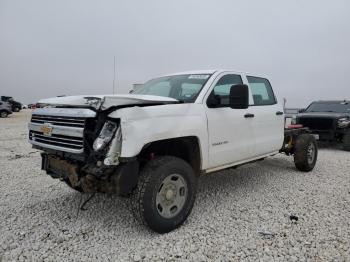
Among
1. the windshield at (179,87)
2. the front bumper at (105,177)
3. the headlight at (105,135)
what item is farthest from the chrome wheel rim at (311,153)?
the headlight at (105,135)

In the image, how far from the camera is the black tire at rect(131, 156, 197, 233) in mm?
3117

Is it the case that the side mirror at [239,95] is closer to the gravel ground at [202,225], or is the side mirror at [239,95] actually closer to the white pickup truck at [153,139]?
the white pickup truck at [153,139]

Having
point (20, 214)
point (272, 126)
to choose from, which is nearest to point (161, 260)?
point (20, 214)

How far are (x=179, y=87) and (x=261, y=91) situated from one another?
172 centimetres

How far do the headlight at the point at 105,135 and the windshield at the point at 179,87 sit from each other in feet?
3.92

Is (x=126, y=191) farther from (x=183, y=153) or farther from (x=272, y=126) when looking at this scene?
(x=272, y=126)

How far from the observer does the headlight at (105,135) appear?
2.95 meters

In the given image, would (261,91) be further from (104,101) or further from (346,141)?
(346,141)

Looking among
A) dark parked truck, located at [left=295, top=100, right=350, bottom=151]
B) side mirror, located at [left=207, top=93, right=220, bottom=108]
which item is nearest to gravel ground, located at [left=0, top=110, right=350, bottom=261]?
side mirror, located at [left=207, top=93, right=220, bottom=108]

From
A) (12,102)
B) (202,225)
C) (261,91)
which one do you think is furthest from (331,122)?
(12,102)

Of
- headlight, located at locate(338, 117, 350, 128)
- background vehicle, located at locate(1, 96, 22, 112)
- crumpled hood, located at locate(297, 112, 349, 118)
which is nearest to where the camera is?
headlight, located at locate(338, 117, 350, 128)

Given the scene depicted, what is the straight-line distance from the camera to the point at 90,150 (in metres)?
3.07

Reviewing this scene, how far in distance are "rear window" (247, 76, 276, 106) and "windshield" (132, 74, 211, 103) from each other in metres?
1.12

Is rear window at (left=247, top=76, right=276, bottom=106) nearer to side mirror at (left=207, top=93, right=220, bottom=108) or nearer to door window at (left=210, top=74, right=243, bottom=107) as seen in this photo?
door window at (left=210, top=74, right=243, bottom=107)
